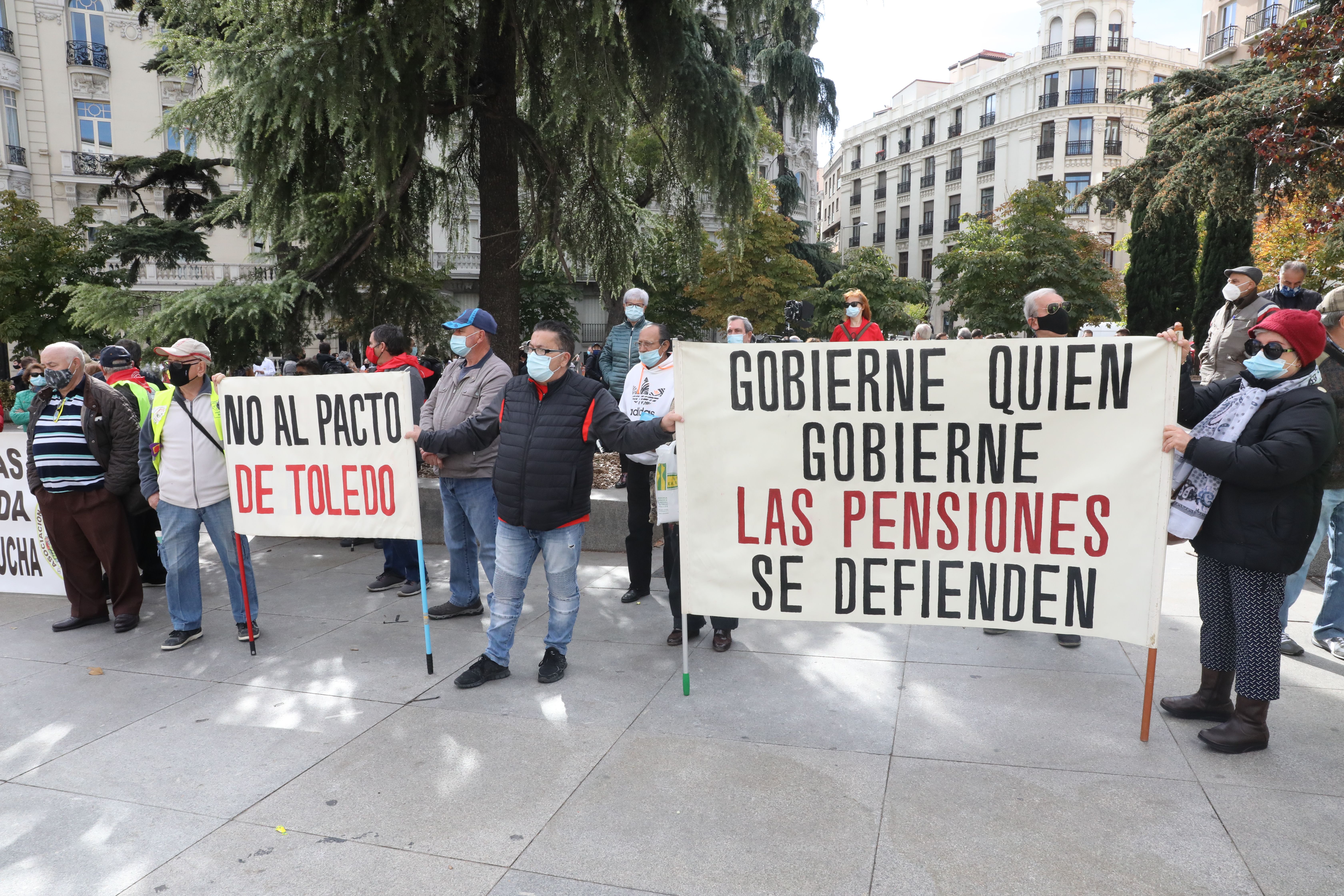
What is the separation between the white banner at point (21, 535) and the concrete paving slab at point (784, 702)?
5.00m

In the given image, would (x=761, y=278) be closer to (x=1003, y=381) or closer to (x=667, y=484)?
(x=667, y=484)

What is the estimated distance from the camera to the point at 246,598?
211 inches

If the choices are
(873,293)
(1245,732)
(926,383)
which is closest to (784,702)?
(926,383)

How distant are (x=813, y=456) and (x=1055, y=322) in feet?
6.51

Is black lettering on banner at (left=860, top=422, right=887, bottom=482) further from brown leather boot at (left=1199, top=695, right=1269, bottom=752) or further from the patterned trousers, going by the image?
brown leather boot at (left=1199, top=695, right=1269, bottom=752)

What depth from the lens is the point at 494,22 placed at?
340 inches

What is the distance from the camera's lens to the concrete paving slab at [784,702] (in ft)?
13.2

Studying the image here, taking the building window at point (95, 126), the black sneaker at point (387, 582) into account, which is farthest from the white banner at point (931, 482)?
the building window at point (95, 126)

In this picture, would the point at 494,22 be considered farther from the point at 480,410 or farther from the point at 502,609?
the point at 502,609

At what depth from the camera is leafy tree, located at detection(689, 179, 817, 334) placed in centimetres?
2895

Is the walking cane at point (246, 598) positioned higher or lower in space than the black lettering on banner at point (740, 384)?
lower

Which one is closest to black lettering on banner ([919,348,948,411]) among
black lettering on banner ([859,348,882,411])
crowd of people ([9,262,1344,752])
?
black lettering on banner ([859,348,882,411])

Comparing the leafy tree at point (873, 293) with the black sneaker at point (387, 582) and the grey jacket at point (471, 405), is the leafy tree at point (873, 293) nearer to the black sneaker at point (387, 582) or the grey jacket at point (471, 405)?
the black sneaker at point (387, 582)

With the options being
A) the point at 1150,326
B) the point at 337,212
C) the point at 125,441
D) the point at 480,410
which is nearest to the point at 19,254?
the point at 337,212
